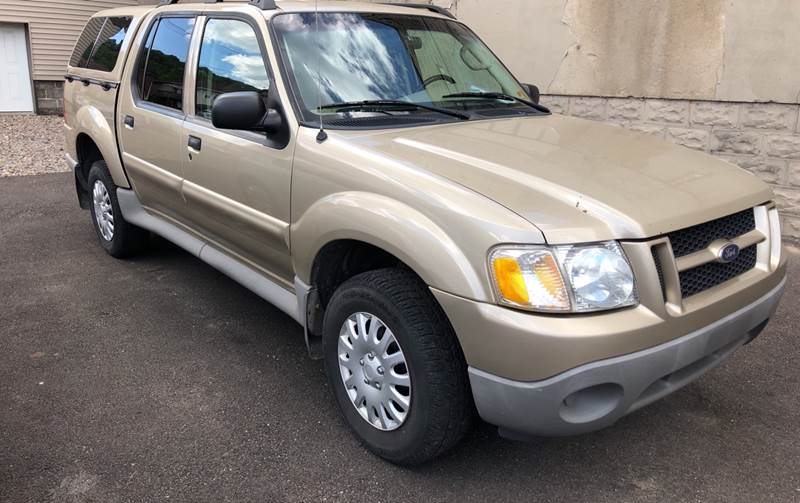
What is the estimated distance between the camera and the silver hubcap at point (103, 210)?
5.28 m

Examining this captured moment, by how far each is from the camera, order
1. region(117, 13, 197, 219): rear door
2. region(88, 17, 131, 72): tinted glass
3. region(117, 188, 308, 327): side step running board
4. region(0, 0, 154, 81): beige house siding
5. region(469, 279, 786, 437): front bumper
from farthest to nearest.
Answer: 1. region(0, 0, 154, 81): beige house siding
2. region(88, 17, 131, 72): tinted glass
3. region(117, 13, 197, 219): rear door
4. region(117, 188, 308, 327): side step running board
5. region(469, 279, 786, 437): front bumper

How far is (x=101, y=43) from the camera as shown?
17.6 ft

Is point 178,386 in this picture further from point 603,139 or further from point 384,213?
point 603,139

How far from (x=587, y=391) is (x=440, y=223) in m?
0.78

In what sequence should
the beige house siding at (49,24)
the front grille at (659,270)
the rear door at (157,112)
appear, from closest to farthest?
the front grille at (659,270), the rear door at (157,112), the beige house siding at (49,24)

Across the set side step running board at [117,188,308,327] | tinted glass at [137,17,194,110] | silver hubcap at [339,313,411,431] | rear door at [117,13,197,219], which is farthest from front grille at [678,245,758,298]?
tinted glass at [137,17,194,110]

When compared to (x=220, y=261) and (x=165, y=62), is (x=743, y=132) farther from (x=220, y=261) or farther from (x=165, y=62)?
(x=165, y=62)

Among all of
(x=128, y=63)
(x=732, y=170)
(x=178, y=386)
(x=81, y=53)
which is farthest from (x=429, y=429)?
(x=81, y=53)

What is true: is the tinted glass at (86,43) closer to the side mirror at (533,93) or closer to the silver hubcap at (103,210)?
the silver hubcap at (103,210)

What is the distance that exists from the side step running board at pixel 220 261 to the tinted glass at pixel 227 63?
2.77 ft

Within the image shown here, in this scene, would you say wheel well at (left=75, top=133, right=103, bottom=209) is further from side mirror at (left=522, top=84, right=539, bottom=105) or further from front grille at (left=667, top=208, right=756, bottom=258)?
front grille at (left=667, top=208, right=756, bottom=258)

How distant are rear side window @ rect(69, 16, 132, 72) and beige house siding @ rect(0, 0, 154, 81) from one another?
10288mm

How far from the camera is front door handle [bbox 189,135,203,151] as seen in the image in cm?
381

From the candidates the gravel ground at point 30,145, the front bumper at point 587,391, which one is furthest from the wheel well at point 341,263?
the gravel ground at point 30,145
